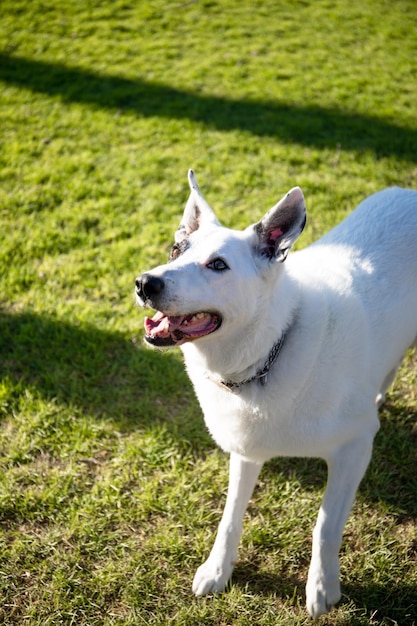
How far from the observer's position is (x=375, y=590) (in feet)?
9.55

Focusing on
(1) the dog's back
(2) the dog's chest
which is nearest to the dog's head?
(2) the dog's chest

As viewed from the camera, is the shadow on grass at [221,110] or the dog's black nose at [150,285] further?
the shadow on grass at [221,110]

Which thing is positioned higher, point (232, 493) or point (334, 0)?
point (334, 0)

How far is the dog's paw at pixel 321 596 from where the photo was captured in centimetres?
Answer: 274

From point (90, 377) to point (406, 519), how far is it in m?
2.39

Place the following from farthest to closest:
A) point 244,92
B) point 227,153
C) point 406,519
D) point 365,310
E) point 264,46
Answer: point 264,46, point 244,92, point 227,153, point 406,519, point 365,310

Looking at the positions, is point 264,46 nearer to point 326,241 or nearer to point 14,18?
point 14,18

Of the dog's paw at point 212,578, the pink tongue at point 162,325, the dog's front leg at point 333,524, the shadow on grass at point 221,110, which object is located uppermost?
the pink tongue at point 162,325

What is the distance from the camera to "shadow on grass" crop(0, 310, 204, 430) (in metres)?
3.96

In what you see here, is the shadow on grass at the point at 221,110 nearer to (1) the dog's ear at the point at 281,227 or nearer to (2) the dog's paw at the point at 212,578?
(1) the dog's ear at the point at 281,227

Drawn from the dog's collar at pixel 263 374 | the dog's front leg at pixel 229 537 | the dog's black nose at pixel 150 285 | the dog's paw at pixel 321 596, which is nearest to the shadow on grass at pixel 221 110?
the dog's collar at pixel 263 374

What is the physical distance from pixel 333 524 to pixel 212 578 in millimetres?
745

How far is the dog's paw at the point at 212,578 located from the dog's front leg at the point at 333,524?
0.45m

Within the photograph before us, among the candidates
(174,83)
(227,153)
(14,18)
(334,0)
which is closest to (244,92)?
(174,83)
